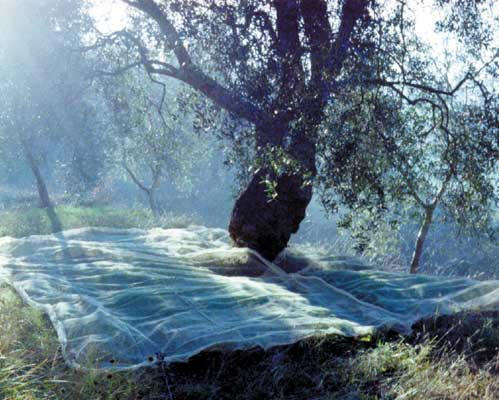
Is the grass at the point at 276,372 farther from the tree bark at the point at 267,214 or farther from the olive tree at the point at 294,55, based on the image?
the tree bark at the point at 267,214

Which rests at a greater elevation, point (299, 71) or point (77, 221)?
point (299, 71)

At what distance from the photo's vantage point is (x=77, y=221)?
14.5 meters

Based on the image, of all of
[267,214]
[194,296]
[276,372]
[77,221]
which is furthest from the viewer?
[77,221]

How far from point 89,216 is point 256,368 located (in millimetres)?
11043

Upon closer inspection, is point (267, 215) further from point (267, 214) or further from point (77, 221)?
point (77, 221)

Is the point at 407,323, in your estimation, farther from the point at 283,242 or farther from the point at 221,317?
the point at 283,242

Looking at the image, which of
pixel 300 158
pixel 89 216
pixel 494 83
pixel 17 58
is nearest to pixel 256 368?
pixel 300 158

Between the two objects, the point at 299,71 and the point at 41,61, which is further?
the point at 41,61

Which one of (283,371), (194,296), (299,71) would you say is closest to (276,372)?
(283,371)

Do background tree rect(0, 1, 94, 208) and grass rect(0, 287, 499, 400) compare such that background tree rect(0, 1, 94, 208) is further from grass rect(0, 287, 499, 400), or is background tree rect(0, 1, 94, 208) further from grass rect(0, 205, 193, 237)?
grass rect(0, 287, 499, 400)

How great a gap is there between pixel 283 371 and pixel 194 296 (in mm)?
1811

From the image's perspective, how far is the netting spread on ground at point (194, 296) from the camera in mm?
5426

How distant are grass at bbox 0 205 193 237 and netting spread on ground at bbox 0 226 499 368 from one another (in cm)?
404

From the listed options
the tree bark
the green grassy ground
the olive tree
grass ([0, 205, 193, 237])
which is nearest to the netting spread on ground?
the green grassy ground
